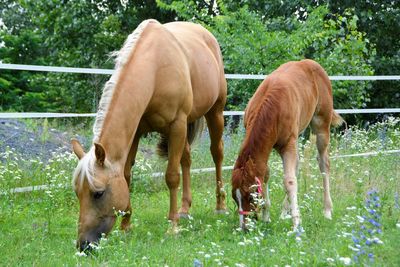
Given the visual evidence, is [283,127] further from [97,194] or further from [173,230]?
[97,194]

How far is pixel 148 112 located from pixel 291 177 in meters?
1.38

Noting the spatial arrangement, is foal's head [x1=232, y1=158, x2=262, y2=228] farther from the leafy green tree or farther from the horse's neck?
the leafy green tree

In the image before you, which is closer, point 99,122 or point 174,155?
point 99,122

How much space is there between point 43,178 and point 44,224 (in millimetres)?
1213

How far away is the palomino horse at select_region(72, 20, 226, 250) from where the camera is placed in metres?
4.48

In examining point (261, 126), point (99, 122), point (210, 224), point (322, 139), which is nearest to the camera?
point (99, 122)

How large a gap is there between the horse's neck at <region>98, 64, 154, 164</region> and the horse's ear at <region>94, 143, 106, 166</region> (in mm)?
142

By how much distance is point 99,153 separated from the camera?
4.40 meters

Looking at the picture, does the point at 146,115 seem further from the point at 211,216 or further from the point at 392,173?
the point at 392,173

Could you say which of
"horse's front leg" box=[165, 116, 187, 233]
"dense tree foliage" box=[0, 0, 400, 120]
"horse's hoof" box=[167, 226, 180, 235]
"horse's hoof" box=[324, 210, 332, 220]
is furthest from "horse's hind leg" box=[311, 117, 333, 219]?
"dense tree foliage" box=[0, 0, 400, 120]

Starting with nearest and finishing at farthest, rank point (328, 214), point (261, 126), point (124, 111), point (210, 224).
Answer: point (124, 111), point (261, 126), point (210, 224), point (328, 214)

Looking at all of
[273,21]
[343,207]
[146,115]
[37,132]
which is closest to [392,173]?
[343,207]

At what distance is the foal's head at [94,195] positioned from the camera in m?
4.42

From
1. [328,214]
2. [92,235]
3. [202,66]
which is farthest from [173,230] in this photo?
[202,66]
